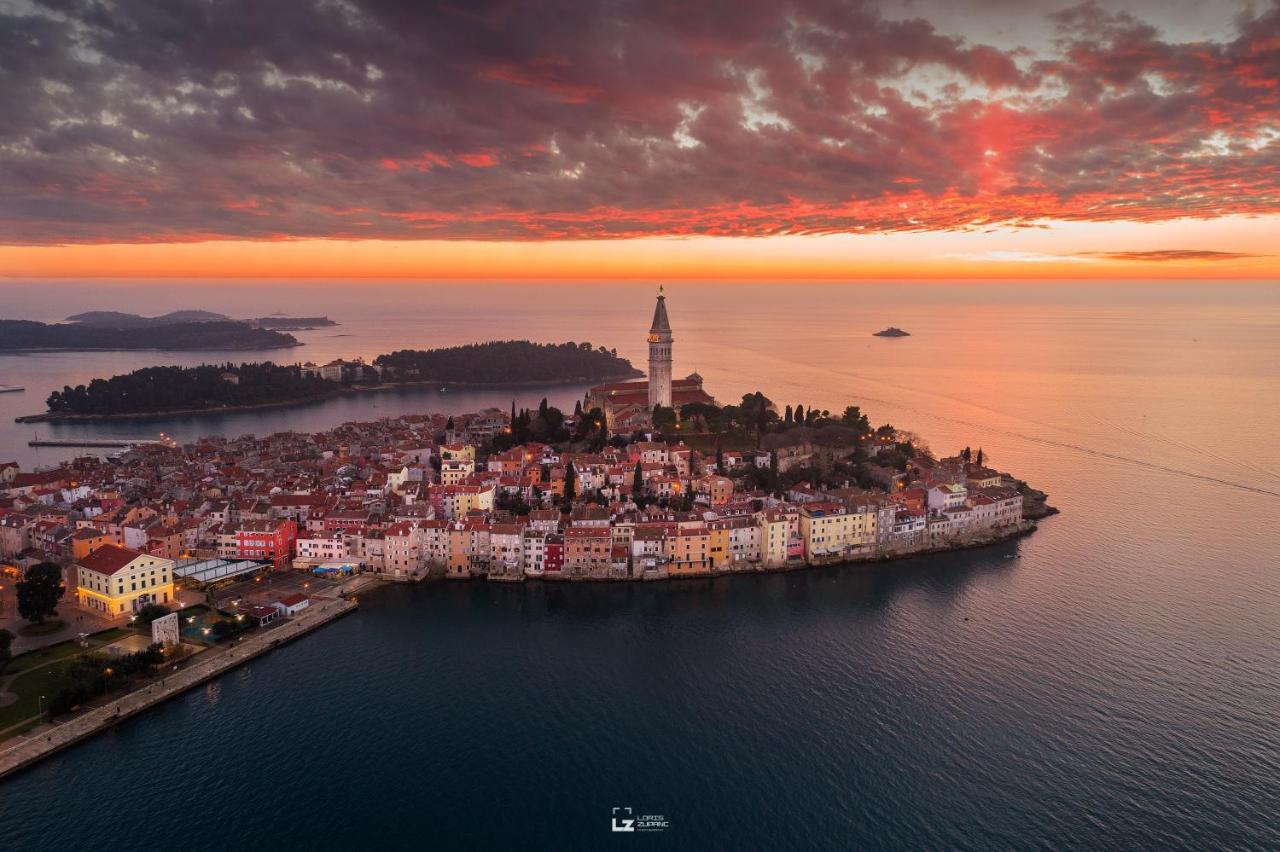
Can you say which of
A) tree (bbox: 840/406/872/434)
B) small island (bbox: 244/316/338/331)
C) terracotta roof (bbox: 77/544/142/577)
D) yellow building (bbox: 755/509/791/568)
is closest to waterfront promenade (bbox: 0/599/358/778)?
terracotta roof (bbox: 77/544/142/577)

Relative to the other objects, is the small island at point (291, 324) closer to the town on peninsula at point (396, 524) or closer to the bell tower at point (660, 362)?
the town on peninsula at point (396, 524)

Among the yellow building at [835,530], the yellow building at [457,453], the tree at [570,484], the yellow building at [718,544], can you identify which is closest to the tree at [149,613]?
the tree at [570,484]

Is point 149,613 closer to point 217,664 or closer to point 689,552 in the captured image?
point 217,664

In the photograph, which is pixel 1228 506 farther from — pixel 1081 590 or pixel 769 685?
pixel 769 685

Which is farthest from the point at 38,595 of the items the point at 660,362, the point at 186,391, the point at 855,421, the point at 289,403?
the point at 289,403

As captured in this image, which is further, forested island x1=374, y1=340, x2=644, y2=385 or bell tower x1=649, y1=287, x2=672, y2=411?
forested island x1=374, y1=340, x2=644, y2=385

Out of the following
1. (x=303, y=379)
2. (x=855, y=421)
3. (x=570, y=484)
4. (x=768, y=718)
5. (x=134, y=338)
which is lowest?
(x=768, y=718)

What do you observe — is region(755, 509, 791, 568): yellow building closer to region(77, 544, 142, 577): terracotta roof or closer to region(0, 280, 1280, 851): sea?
region(0, 280, 1280, 851): sea
